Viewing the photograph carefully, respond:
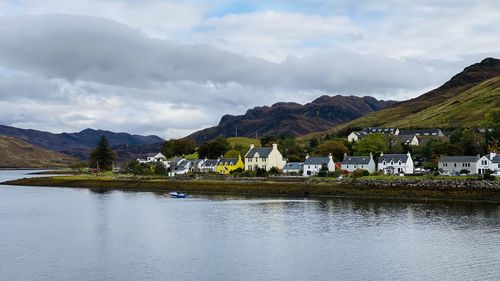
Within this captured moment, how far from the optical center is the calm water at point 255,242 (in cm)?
3347

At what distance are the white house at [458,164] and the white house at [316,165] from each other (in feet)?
55.4

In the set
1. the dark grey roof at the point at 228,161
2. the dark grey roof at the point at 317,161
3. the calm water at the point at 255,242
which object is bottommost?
the calm water at the point at 255,242

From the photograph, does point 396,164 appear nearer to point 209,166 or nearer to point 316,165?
point 316,165

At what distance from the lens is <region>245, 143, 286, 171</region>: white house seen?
347 feet

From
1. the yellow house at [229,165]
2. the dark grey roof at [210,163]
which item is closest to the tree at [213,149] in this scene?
the dark grey roof at [210,163]

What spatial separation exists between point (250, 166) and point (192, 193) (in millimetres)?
20995

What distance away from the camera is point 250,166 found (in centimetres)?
10919

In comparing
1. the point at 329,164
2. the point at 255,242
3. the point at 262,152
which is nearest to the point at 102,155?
the point at 262,152

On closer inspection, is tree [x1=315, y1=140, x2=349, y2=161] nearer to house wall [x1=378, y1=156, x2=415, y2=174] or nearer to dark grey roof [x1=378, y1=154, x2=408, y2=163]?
dark grey roof [x1=378, y1=154, x2=408, y2=163]

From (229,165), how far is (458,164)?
42.9 m

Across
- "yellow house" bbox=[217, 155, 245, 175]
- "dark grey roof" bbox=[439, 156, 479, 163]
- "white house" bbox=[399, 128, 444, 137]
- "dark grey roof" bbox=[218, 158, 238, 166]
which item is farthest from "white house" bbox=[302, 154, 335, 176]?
"white house" bbox=[399, 128, 444, 137]

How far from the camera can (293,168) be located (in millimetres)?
101812

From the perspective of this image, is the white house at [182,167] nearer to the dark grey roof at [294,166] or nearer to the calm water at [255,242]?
the dark grey roof at [294,166]

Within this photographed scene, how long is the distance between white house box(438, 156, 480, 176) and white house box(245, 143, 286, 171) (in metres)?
29.8
